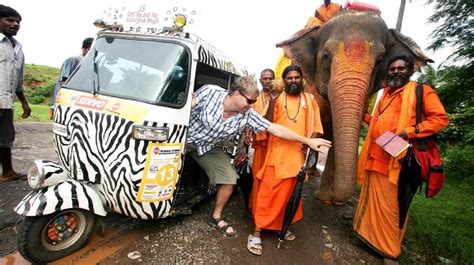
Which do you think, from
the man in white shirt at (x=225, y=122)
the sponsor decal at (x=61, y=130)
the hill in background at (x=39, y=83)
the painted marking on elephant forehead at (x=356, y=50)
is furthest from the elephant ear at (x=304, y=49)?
the hill in background at (x=39, y=83)

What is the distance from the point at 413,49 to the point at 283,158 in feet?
8.74

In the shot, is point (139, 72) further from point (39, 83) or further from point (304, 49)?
point (39, 83)

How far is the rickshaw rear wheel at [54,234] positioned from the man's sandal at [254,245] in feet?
5.35

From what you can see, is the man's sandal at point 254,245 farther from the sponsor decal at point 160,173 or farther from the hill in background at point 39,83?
the hill in background at point 39,83

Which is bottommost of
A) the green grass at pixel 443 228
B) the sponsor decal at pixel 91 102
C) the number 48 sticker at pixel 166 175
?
the green grass at pixel 443 228

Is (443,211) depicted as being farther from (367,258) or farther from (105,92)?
(105,92)

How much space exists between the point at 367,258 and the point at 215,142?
2.23 m

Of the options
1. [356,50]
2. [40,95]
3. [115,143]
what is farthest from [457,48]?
[40,95]

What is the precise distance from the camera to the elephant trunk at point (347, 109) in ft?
10.9

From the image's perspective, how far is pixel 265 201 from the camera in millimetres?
3500

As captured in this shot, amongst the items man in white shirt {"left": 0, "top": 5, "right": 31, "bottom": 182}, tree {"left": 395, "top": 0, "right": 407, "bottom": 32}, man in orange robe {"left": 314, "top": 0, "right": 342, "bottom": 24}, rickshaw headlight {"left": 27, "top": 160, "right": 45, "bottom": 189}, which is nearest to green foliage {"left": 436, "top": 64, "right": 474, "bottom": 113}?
man in orange robe {"left": 314, "top": 0, "right": 342, "bottom": 24}

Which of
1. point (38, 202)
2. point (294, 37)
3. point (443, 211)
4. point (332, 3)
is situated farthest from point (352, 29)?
point (38, 202)

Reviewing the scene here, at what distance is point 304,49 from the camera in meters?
5.05

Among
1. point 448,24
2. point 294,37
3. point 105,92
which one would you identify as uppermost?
point 448,24
